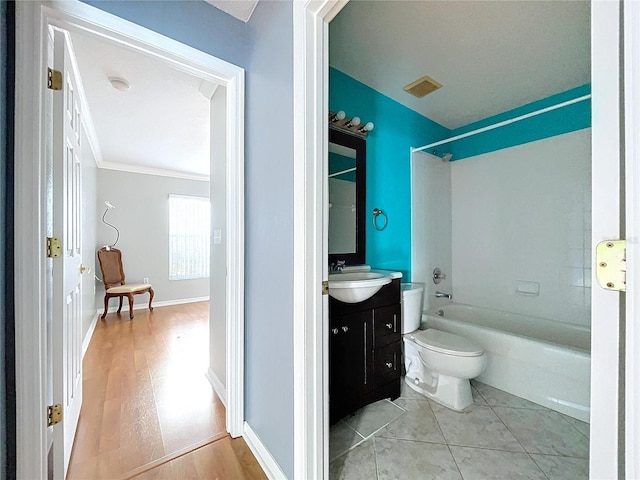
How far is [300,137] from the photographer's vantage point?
1.01 meters

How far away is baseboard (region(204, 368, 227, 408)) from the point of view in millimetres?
1819

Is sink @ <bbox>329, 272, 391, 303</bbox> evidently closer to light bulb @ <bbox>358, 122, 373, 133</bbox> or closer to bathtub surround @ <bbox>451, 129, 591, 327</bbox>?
light bulb @ <bbox>358, 122, 373, 133</bbox>

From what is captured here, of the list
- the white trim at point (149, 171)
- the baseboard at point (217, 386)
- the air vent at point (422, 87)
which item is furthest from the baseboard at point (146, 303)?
the air vent at point (422, 87)

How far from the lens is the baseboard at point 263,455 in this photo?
1.15 meters

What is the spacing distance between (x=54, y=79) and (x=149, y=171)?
3958mm

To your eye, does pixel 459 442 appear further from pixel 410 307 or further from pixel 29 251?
pixel 29 251

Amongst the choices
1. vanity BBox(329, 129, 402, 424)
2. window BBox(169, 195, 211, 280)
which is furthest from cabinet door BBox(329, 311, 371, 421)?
window BBox(169, 195, 211, 280)

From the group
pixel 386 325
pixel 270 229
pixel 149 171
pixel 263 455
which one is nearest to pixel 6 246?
pixel 270 229

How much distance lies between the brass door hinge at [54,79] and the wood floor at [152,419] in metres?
1.79
